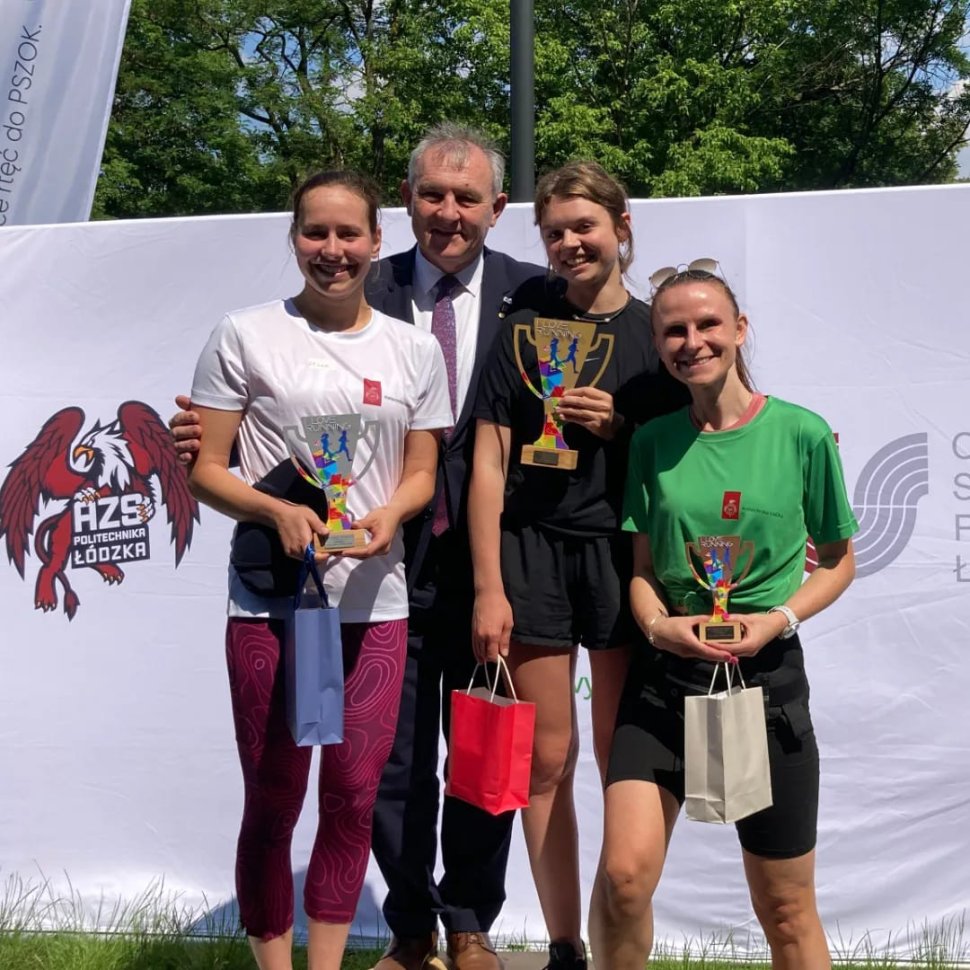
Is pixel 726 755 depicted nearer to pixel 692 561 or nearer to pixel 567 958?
pixel 692 561

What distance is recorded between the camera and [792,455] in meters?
2.37

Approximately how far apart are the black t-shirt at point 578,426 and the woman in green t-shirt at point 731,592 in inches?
7.3

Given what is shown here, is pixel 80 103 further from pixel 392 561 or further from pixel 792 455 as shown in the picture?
pixel 792 455

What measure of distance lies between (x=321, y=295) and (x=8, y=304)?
78.6 inches

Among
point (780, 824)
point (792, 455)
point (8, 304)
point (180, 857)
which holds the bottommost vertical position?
point (180, 857)

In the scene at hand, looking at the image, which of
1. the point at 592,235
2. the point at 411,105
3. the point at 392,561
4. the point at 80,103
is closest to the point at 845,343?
the point at 592,235

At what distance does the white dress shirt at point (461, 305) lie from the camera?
2.90 meters

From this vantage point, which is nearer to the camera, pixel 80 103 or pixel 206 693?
pixel 206 693

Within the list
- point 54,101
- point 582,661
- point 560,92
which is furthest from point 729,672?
point 560,92

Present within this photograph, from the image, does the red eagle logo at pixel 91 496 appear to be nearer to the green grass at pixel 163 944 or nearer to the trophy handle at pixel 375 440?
the green grass at pixel 163 944

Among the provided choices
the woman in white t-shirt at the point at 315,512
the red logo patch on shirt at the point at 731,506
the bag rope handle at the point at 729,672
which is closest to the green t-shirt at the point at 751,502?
the red logo patch on shirt at the point at 731,506

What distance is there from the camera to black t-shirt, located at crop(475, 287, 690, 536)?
2639 mm

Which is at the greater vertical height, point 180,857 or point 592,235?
point 592,235

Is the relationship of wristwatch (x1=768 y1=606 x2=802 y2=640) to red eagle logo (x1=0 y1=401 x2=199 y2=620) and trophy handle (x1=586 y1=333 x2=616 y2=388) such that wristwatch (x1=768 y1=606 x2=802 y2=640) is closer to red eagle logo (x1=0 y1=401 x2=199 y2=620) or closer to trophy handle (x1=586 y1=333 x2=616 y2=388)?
trophy handle (x1=586 y1=333 x2=616 y2=388)
